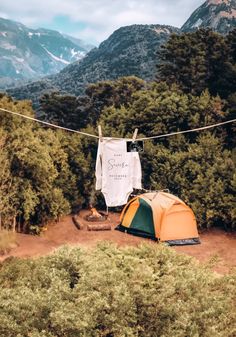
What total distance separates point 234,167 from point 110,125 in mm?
7702

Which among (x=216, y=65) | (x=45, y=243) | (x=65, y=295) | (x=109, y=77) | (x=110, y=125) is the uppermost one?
(x=109, y=77)

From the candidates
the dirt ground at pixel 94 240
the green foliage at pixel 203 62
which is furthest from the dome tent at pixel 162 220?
the green foliage at pixel 203 62

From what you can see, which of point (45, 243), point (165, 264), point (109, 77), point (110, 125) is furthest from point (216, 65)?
point (109, 77)

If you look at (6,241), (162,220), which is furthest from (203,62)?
(6,241)

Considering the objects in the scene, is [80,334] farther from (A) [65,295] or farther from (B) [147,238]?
(B) [147,238]

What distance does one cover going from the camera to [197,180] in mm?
19531

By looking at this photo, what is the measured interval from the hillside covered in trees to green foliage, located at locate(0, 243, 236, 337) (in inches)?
397

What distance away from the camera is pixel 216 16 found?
360ft

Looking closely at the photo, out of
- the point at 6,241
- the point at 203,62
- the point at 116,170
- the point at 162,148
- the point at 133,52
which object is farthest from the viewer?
the point at 133,52

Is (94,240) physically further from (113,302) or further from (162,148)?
(113,302)

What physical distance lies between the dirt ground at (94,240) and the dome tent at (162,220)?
0.40 m

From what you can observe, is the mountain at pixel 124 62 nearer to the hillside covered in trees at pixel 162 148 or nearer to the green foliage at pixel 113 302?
the hillside covered in trees at pixel 162 148

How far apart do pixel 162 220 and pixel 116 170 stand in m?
5.72

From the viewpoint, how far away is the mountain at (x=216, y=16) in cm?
9850
